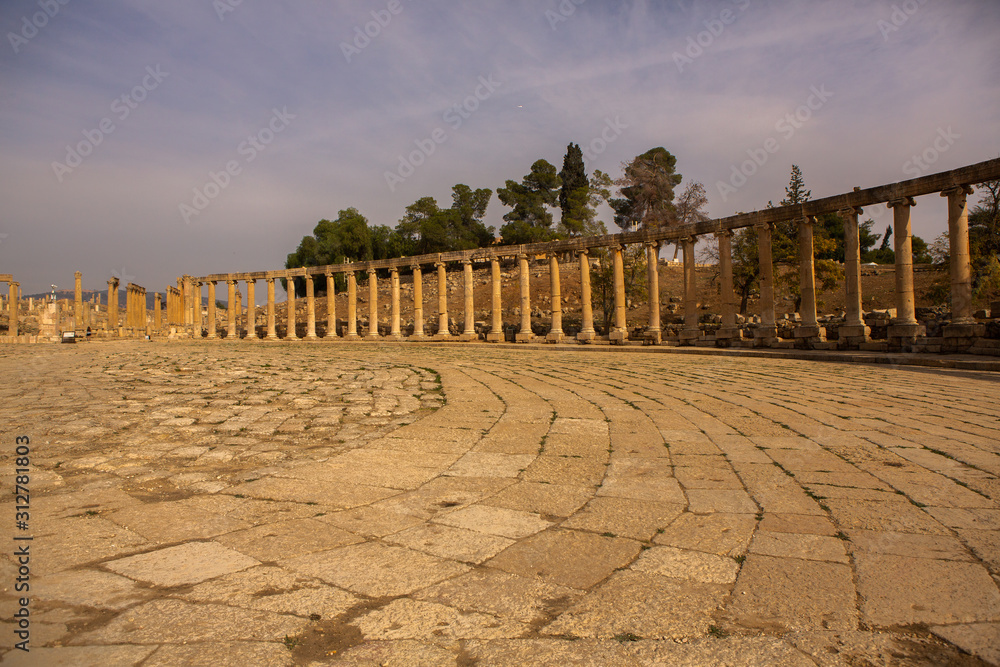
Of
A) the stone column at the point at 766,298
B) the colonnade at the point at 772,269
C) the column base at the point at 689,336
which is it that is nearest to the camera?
the colonnade at the point at 772,269

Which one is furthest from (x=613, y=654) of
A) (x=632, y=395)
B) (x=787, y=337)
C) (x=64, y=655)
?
(x=787, y=337)

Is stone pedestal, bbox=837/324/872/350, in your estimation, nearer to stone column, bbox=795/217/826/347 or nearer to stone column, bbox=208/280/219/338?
stone column, bbox=795/217/826/347

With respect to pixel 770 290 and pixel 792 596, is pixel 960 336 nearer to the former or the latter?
pixel 770 290

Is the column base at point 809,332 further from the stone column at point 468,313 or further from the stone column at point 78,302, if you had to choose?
the stone column at point 78,302

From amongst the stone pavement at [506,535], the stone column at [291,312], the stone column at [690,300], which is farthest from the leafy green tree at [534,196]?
the stone pavement at [506,535]

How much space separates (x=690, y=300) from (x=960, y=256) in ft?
28.0

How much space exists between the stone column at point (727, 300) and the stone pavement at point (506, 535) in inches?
544

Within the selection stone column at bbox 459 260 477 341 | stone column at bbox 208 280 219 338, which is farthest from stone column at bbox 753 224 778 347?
stone column at bbox 208 280 219 338

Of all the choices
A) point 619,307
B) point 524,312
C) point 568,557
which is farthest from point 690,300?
point 568,557

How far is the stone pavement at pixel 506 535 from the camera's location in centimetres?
220

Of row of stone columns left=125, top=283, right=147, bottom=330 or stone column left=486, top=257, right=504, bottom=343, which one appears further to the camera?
row of stone columns left=125, top=283, right=147, bottom=330

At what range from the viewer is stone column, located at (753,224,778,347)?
63.7 feet

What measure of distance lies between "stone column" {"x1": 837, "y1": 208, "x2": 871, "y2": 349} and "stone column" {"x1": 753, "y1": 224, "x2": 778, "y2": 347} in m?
2.25

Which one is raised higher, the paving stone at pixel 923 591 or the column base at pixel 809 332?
the column base at pixel 809 332
